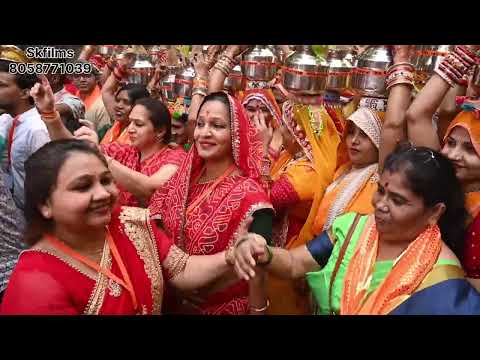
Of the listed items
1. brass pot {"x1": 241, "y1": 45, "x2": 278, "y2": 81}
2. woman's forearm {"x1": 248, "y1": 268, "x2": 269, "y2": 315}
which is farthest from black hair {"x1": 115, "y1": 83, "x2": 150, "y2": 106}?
woman's forearm {"x1": 248, "y1": 268, "x2": 269, "y2": 315}

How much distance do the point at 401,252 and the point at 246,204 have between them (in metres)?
0.66

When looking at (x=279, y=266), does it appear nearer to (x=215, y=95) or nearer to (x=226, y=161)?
(x=226, y=161)

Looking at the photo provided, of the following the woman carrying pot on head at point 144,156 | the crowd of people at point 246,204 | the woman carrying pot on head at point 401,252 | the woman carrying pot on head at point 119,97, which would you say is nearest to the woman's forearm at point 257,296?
the crowd of people at point 246,204

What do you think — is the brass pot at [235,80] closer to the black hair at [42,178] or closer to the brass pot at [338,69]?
the brass pot at [338,69]

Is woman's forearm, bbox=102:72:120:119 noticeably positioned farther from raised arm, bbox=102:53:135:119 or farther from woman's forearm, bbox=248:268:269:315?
woman's forearm, bbox=248:268:269:315

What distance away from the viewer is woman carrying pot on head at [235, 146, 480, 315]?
156 centimetres

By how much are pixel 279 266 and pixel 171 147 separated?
1448 millimetres

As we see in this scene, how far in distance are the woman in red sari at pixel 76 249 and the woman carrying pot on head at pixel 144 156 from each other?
904 millimetres

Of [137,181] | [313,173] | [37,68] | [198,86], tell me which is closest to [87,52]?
[37,68]

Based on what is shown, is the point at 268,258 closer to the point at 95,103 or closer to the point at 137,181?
the point at 137,181

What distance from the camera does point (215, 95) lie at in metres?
2.21

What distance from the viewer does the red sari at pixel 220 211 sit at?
2057mm

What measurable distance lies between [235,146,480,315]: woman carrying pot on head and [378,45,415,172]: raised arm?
1.18 ft
